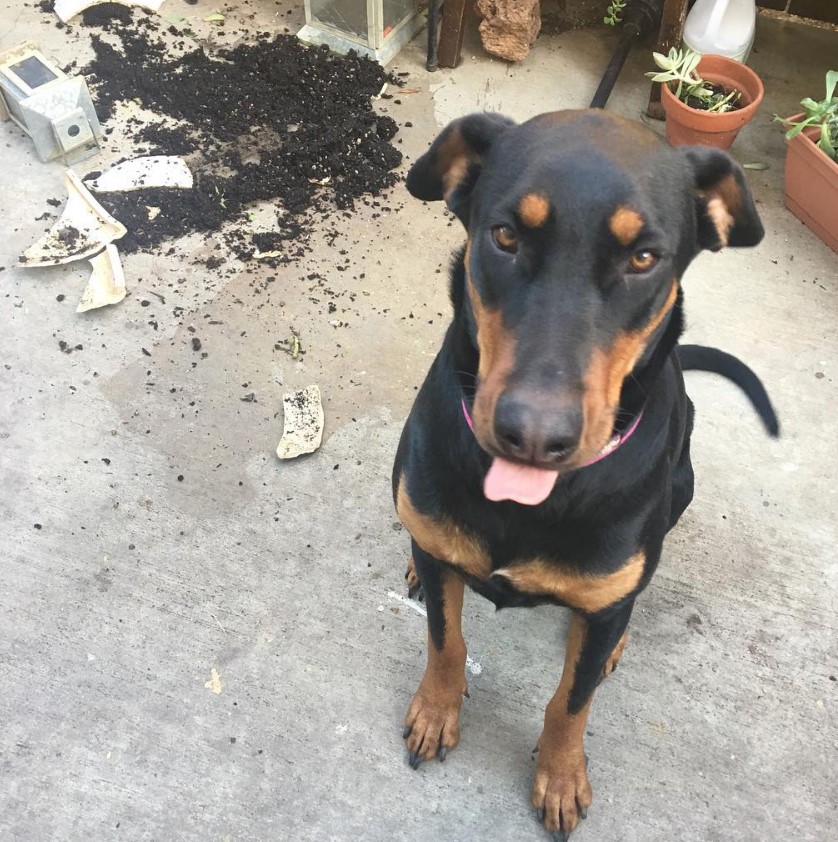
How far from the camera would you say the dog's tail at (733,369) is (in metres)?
2.73

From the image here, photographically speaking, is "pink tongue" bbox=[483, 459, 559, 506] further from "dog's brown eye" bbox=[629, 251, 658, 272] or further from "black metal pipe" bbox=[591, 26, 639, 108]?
"black metal pipe" bbox=[591, 26, 639, 108]

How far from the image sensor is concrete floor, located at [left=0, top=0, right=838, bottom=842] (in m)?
2.13

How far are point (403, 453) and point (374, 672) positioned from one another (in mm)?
768

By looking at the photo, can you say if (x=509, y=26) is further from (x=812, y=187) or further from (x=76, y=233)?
(x=76, y=233)

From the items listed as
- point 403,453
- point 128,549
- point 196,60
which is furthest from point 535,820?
point 196,60

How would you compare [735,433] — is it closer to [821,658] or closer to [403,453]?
[821,658]

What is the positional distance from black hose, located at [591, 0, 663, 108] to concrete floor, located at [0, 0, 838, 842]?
44.4 inches

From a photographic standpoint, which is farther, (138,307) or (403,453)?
(138,307)

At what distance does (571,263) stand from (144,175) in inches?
103

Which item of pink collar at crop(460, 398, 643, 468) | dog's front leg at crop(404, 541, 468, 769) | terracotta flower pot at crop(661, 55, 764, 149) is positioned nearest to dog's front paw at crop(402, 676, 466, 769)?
dog's front leg at crop(404, 541, 468, 769)

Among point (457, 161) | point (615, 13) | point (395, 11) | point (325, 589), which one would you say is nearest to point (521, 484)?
point (457, 161)

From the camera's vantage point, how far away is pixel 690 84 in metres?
3.55

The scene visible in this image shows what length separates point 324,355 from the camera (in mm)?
3045

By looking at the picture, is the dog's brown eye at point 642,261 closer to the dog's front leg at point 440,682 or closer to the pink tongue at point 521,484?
the pink tongue at point 521,484
